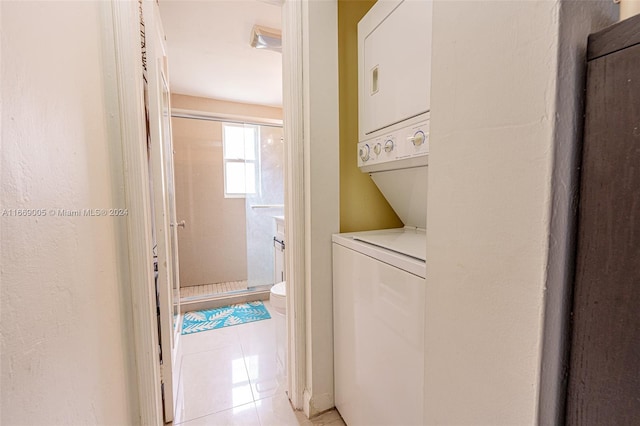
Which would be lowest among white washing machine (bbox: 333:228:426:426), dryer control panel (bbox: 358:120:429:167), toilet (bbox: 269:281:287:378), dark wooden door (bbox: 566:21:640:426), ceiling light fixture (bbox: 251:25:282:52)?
toilet (bbox: 269:281:287:378)

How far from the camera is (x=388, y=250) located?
97 centimetres

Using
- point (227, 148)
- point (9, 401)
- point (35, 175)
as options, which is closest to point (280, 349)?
point (9, 401)

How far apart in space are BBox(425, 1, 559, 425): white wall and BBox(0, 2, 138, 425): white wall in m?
0.76

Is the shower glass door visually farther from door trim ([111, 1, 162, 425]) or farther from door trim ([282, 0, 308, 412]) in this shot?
door trim ([111, 1, 162, 425])

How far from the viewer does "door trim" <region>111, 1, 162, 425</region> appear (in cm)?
98

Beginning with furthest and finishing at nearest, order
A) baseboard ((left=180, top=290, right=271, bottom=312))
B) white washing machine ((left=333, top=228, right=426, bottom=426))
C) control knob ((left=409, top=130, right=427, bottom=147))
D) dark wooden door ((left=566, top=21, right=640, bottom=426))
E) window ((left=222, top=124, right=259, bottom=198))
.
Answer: window ((left=222, top=124, right=259, bottom=198))
baseboard ((left=180, top=290, right=271, bottom=312))
control knob ((left=409, top=130, right=427, bottom=147))
white washing machine ((left=333, top=228, right=426, bottom=426))
dark wooden door ((left=566, top=21, right=640, bottom=426))

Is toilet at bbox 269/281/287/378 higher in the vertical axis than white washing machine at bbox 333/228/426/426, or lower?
lower

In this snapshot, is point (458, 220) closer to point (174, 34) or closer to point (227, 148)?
point (174, 34)

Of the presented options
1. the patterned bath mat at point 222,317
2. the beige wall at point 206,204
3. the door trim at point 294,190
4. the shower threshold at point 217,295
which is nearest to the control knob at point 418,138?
the door trim at point 294,190

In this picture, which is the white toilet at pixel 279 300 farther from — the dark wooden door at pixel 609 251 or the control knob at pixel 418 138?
the dark wooden door at pixel 609 251

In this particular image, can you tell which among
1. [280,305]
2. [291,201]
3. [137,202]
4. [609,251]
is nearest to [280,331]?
[280,305]

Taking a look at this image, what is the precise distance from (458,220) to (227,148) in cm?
314

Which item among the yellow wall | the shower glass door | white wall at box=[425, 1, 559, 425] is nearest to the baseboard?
the shower glass door

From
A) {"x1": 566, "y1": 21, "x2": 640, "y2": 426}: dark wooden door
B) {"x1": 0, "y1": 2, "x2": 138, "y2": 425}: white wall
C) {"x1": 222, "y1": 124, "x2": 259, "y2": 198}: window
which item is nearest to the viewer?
{"x1": 566, "y1": 21, "x2": 640, "y2": 426}: dark wooden door
